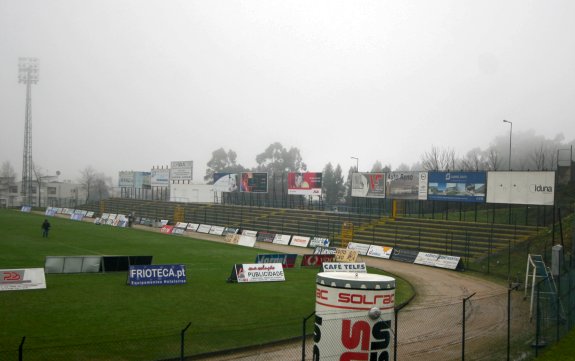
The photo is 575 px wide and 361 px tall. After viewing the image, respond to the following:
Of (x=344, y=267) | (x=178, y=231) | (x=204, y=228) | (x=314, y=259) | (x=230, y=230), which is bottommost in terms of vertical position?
(x=178, y=231)

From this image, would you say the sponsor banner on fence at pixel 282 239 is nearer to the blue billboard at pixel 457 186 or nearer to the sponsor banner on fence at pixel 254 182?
the blue billboard at pixel 457 186

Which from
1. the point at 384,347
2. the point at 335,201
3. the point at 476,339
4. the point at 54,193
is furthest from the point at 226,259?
the point at 54,193

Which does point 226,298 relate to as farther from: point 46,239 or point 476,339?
point 46,239

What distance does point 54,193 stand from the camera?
15238 centimetres

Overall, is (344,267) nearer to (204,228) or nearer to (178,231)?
(178,231)

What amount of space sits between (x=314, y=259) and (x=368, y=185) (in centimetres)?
2725

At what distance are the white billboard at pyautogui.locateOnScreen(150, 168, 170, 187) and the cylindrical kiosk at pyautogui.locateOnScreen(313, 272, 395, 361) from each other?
92856 mm

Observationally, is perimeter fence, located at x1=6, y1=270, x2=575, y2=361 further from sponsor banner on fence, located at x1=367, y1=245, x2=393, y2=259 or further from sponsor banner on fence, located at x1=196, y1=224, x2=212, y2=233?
sponsor banner on fence, located at x1=196, y1=224, x2=212, y2=233

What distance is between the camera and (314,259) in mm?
36312

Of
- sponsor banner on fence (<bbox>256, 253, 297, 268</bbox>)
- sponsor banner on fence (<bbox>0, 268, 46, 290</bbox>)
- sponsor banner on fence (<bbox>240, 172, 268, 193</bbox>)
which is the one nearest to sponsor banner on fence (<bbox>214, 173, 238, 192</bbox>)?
sponsor banner on fence (<bbox>240, 172, 268, 193</bbox>)

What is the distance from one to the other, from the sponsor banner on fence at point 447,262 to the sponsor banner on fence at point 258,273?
1564 cm

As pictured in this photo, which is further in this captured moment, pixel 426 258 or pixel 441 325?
pixel 426 258

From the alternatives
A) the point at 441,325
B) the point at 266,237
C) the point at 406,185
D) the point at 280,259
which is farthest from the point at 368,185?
the point at 441,325

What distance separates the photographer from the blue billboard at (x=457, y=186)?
51.5 m
